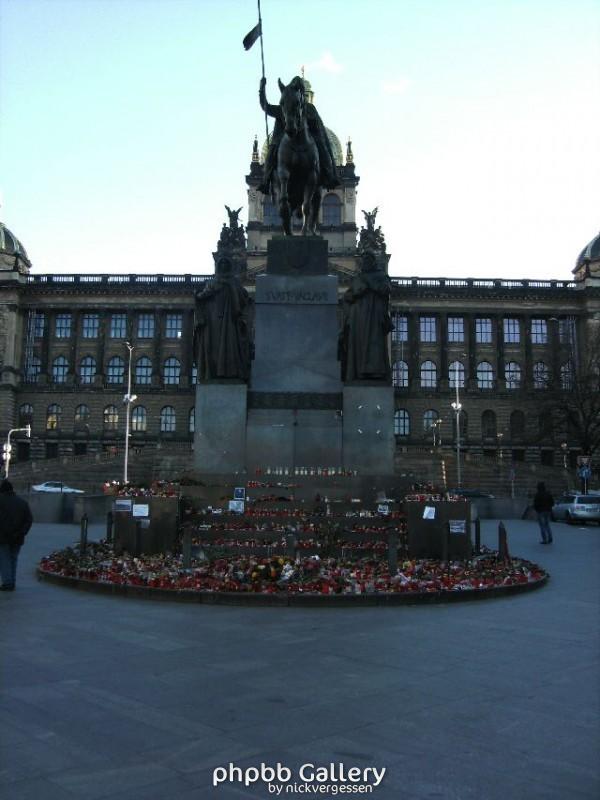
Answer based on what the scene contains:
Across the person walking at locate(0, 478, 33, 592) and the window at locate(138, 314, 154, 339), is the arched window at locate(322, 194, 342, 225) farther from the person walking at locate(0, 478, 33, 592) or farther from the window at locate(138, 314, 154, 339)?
the person walking at locate(0, 478, 33, 592)

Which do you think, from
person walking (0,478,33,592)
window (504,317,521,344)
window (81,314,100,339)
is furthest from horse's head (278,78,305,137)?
window (81,314,100,339)

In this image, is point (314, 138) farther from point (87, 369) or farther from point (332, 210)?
point (87, 369)

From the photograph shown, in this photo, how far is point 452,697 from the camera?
636 cm

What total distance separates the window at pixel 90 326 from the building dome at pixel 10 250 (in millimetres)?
11191

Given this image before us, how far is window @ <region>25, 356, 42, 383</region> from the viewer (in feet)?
315

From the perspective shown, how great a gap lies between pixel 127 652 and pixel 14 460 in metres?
86.4

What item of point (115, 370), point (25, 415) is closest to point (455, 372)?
point (115, 370)

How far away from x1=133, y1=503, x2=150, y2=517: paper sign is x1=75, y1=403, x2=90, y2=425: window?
8300cm

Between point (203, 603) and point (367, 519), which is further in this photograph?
point (367, 519)

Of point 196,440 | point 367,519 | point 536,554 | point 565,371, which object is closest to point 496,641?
point 367,519

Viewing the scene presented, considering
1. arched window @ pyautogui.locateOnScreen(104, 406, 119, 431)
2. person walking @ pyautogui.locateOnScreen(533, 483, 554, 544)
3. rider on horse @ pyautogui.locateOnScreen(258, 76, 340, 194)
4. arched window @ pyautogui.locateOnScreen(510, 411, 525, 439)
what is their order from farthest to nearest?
arched window @ pyautogui.locateOnScreen(104, 406, 119, 431) → arched window @ pyautogui.locateOnScreen(510, 411, 525, 439) → person walking @ pyautogui.locateOnScreen(533, 483, 554, 544) → rider on horse @ pyautogui.locateOnScreen(258, 76, 340, 194)

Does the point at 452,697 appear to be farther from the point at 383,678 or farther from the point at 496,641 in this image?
the point at 496,641

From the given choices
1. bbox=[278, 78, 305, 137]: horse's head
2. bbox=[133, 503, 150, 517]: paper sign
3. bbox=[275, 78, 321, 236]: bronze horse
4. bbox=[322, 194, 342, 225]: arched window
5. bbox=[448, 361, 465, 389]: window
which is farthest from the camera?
bbox=[322, 194, 342, 225]: arched window

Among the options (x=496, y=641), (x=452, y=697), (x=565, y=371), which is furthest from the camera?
(x=565, y=371)
